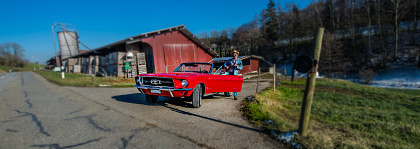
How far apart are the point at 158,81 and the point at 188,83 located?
91 centimetres

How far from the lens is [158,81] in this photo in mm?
5457

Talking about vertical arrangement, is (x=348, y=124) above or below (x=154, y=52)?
below

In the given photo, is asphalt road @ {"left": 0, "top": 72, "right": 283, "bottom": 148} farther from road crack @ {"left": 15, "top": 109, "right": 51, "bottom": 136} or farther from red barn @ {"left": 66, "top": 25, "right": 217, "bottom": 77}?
red barn @ {"left": 66, "top": 25, "right": 217, "bottom": 77}

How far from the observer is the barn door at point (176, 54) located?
64.4 ft

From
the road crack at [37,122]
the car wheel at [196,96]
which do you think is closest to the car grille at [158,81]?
the car wheel at [196,96]

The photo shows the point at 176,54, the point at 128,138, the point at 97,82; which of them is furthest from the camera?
the point at 176,54

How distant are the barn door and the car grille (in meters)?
13.6

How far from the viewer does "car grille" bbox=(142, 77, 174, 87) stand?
17.4ft

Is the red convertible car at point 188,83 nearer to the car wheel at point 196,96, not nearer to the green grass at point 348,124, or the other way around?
the car wheel at point 196,96

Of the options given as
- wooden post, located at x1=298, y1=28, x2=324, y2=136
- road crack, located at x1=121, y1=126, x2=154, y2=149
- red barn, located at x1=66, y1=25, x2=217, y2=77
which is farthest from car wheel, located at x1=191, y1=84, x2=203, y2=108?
red barn, located at x1=66, y1=25, x2=217, y2=77

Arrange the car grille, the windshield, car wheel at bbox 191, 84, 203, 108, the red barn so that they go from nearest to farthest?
the car grille
car wheel at bbox 191, 84, 203, 108
the windshield
the red barn

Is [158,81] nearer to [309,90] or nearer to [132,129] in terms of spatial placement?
[132,129]

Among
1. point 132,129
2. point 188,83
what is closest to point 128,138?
point 132,129

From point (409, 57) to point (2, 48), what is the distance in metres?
100
